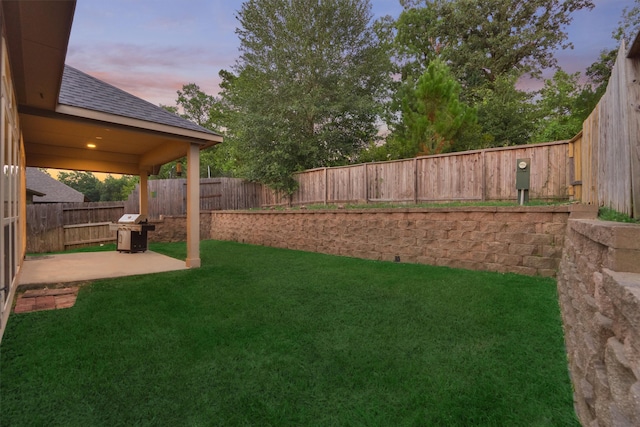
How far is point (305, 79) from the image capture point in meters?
14.1

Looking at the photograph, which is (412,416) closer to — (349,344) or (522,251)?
(349,344)

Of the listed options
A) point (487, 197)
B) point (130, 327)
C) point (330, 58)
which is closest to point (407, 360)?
point (130, 327)

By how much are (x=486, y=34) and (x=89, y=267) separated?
20748 millimetres

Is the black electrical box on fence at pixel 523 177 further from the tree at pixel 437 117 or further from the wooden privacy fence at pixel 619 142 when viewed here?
the tree at pixel 437 117

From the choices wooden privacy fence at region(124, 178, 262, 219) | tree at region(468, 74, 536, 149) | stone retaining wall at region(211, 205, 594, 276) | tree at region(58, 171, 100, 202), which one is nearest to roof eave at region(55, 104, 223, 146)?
stone retaining wall at region(211, 205, 594, 276)

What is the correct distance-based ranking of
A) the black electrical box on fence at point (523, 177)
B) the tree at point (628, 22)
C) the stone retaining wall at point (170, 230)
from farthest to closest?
the tree at point (628, 22), the stone retaining wall at point (170, 230), the black electrical box on fence at point (523, 177)

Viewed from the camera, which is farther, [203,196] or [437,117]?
[203,196]

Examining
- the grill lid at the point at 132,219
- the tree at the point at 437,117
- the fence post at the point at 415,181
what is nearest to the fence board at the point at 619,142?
the fence post at the point at 415,181

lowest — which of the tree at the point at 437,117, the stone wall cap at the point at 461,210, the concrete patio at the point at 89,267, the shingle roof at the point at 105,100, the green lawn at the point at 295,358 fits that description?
the green lawn at the point at 295,358

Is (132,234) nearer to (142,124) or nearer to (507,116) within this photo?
(142,124)

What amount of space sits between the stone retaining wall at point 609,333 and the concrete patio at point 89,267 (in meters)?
5.71

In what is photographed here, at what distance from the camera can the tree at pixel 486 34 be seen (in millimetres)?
16172

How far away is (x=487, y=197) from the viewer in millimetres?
6738

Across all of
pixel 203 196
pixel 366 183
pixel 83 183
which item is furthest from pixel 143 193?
pixel 83 183
